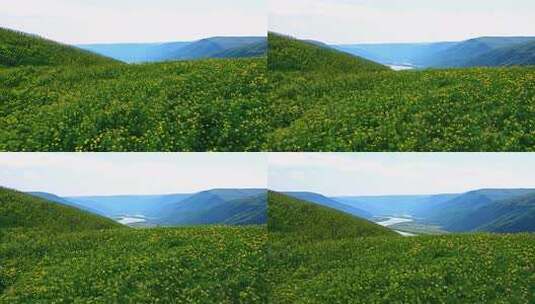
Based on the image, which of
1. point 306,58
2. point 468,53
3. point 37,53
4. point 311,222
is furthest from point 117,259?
point 468,53

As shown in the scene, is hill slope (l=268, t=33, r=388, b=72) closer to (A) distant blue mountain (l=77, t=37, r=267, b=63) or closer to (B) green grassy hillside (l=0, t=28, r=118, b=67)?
(A) distant blue mountain (l=77, t=37, r=267, b=63)

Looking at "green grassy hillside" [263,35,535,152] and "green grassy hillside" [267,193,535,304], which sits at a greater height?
"green grassy hillside" [263,35,535,152]

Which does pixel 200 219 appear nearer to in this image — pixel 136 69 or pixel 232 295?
pixel 232 295

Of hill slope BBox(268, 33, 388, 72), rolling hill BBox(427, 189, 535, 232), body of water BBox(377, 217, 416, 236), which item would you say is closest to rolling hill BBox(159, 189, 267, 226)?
body of water BBox(377, 217, 416, 236)

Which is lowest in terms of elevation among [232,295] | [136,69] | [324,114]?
[232,295]

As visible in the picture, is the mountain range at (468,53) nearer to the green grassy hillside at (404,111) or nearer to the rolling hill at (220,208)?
the green grassy hillside at (404,111)

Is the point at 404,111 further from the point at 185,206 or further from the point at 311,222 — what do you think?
the point at 185,206

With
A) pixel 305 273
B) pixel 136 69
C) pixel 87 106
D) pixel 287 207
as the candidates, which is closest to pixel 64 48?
pixel 136 69
